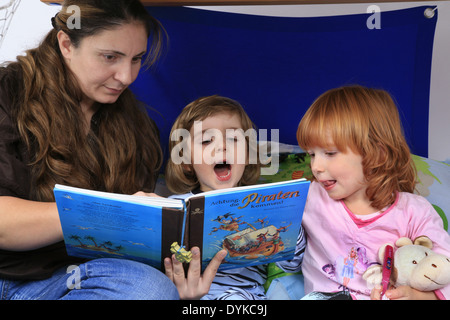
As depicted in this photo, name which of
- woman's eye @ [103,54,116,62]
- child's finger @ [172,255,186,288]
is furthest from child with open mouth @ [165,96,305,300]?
woman's eye @ [103,54,116,62]

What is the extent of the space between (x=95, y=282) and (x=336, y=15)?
1.44m

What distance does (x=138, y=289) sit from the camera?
1037mm

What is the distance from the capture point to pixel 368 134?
1.27m

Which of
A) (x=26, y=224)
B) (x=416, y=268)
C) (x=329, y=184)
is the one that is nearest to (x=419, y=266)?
(x=416, y=268)

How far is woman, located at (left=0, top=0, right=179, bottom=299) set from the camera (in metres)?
1.07

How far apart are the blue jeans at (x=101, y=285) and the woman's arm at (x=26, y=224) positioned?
10 centimetres

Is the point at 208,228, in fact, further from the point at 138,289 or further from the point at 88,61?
the point at 88,61

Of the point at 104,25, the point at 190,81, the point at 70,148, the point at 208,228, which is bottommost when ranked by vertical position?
the point at 208,228

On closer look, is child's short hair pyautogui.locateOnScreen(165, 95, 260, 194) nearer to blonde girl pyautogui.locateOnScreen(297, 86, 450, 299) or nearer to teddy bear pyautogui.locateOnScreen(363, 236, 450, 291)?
blonde girl pyautogui.locateOnScreen(297, 86, 450, 299)

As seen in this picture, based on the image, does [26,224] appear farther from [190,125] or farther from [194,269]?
[190,125]

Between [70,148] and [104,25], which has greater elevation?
[104,25]

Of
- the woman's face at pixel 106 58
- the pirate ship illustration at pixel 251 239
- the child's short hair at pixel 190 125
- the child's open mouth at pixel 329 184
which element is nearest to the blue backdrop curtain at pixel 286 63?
the child's short hair at pixel 190 125

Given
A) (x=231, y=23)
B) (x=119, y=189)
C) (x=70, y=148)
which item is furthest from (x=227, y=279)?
(x=231, y=23)

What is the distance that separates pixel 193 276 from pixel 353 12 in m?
1.32
